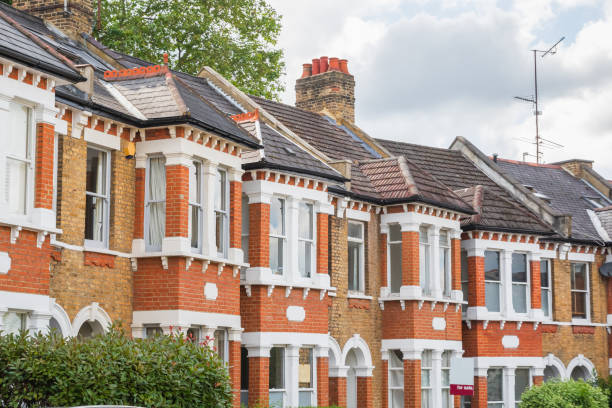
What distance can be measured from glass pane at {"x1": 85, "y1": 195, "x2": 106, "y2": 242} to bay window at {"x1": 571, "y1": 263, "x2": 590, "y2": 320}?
19.7 m

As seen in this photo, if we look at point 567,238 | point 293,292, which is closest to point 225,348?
point 293,292

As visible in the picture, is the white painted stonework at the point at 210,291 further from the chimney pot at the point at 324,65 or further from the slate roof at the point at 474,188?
the chimney pot at the point at 324,65

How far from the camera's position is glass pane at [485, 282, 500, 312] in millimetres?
30219

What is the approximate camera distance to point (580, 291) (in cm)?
3425

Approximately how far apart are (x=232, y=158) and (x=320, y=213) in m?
3.66

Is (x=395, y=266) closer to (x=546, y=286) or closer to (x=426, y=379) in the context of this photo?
(x=426, y=379)

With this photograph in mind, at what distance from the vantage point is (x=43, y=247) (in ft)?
53.3

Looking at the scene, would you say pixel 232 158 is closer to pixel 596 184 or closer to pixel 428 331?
pixel 428 331

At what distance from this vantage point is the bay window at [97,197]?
62.7 ft

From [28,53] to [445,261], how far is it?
15.4 meters

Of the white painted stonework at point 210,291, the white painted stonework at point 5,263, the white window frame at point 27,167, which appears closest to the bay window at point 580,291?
the white painted stonework at point 210,291

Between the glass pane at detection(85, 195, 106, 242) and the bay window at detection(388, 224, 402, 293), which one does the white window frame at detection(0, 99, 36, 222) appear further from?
the bay window at detection(388, 224, 402, 293)

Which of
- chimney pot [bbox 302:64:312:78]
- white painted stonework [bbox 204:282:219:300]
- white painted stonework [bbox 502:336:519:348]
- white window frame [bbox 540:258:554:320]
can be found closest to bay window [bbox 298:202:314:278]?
white painted stonework [bbox 204:282:219:300]

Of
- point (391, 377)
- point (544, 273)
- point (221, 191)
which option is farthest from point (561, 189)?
point (221, 191)
